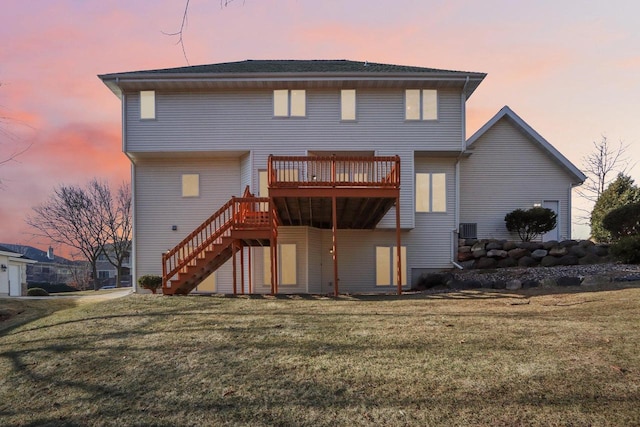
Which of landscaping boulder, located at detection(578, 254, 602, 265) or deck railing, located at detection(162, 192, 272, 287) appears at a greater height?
deck railing, located at detection(162, 192, 272, 287)

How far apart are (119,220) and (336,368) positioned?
33.3 metres

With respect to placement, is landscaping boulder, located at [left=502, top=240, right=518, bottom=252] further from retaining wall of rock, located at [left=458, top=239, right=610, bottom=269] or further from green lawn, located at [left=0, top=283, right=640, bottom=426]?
green lawn, located at [left=0, top=283, right=640, bottom=426]

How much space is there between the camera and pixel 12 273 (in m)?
27.8

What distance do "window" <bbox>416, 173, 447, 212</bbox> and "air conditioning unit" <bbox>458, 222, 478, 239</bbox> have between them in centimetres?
169

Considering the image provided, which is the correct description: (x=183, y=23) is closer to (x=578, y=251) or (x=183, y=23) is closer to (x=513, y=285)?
(x=513, y=285)

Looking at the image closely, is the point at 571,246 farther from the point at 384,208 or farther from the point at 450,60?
the point at 450,60

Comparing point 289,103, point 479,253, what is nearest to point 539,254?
point 479,253

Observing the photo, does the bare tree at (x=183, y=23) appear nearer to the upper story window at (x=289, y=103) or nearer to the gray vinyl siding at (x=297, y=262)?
Result: the upper story window at (x=289, y=103)

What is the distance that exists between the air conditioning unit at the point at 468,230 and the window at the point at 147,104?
12.8 m

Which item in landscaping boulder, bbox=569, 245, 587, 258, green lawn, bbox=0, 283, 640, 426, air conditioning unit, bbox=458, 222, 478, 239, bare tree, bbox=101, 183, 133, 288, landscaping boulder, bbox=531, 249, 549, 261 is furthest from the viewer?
bare tree, bbox=101, 183, 133, 288

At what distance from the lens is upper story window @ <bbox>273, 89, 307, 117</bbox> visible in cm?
1537

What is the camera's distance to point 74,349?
6.61 m

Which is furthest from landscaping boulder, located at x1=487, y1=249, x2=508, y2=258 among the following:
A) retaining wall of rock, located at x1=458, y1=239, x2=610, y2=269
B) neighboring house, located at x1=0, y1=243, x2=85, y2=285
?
neighboring house, located at x1=0, y1=243, x2=85, y2=285

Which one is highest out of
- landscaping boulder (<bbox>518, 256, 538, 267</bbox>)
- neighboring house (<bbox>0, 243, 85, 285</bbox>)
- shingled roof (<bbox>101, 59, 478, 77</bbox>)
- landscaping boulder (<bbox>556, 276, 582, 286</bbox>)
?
shingled roof (<bbox>101, 59, 478, 77</bbox>)
